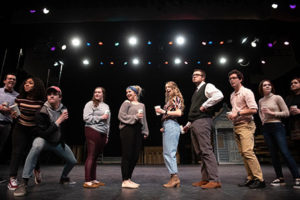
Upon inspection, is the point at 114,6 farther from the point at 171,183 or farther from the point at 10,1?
the point at 171,183

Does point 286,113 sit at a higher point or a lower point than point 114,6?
lower

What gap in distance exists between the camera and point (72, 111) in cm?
865

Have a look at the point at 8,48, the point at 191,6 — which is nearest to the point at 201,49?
the point at 191,6

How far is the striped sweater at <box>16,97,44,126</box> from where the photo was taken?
2.25 m

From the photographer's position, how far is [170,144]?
98.7 inches

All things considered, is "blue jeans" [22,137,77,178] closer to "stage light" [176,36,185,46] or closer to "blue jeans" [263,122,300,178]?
"blue jeans" [263,122,300,178]

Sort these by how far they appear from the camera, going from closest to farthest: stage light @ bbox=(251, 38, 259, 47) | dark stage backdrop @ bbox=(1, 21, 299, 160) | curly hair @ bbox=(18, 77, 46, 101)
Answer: curly hair @ bbox=(18, 77, 46, 101)
dark stage backdrop @ bbox=(1, 21, 299, 160)
stage light @ bbox=(251, 38, 259, 47)

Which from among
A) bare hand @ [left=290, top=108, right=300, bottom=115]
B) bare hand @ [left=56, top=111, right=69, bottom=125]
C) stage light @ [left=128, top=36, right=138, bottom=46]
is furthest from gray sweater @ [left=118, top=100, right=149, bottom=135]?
stage light @ [left=128, top=36, right=138, bottom=46]

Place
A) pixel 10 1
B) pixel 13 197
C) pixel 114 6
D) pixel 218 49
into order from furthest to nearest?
pixel 218 49, pixel 114 6, pixel 10 1, pixel 13 197

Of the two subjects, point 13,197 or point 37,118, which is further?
point 37,118

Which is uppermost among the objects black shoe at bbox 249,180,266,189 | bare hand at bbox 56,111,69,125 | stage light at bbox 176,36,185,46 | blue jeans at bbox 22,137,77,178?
stage light at bbox 176,36,185,46

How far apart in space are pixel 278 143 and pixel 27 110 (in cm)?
312

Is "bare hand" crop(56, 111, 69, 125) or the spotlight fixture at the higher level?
the spotlight fixture

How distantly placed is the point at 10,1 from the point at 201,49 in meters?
5.49
